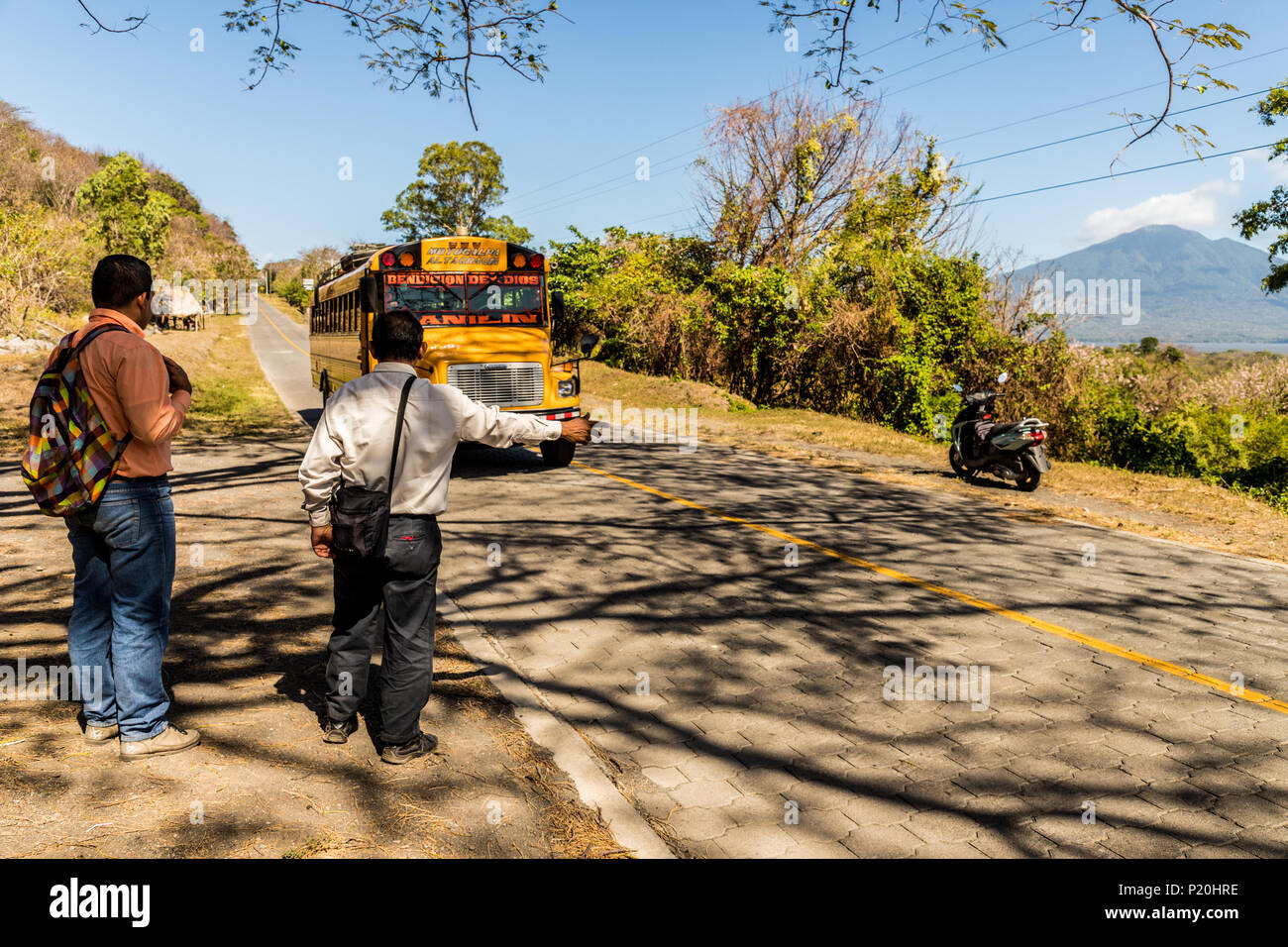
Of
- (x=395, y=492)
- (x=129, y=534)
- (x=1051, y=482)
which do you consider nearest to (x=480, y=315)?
(x=395, y=492)

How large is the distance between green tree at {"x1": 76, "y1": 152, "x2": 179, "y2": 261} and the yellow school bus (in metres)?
41.2

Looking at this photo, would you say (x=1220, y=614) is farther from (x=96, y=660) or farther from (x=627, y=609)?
(x=96, y=660)

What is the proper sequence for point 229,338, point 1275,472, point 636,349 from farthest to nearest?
1. point 229,338
2. point 636,349
3. point 1275,472

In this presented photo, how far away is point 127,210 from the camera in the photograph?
156 feet

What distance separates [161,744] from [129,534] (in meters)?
1.02

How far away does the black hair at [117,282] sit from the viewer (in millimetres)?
3625

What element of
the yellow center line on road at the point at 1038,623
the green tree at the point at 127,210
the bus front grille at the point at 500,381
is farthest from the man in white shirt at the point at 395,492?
the green tree at the point at 127,210

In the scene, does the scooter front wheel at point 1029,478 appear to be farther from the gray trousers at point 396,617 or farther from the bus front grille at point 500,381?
the gray trousers at point 396,617

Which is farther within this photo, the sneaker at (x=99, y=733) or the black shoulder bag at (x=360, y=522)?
the sneaker at (x=99, y=733)

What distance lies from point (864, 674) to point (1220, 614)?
11.8 ft

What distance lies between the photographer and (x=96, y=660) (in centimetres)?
383

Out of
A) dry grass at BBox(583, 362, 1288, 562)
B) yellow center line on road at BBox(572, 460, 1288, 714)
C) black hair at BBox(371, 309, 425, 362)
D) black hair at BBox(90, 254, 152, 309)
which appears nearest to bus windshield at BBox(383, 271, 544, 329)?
yellow center line on road at BBox(572, 460, 1288, 714)

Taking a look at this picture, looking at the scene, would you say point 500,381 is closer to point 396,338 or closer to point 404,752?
point 396,338
